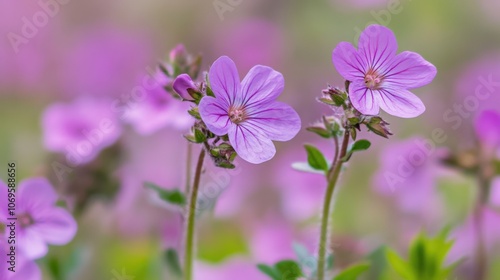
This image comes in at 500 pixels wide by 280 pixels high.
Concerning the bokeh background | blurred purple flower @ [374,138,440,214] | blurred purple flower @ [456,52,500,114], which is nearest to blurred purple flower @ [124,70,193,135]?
the bokeh background

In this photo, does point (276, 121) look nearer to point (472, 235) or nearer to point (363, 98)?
point (363, 98)

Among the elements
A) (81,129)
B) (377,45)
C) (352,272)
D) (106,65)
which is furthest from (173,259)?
(106,65)

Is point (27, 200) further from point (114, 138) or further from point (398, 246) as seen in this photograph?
point (398, 246)

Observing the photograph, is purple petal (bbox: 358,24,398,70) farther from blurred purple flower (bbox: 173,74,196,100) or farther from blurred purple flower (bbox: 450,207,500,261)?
blurred purple flower (bbox: 450,207,500,261)

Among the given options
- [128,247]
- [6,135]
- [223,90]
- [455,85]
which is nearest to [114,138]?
[128,247]

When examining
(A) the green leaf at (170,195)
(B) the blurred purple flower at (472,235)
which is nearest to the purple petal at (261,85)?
(A) the green leaf at (170,195)
